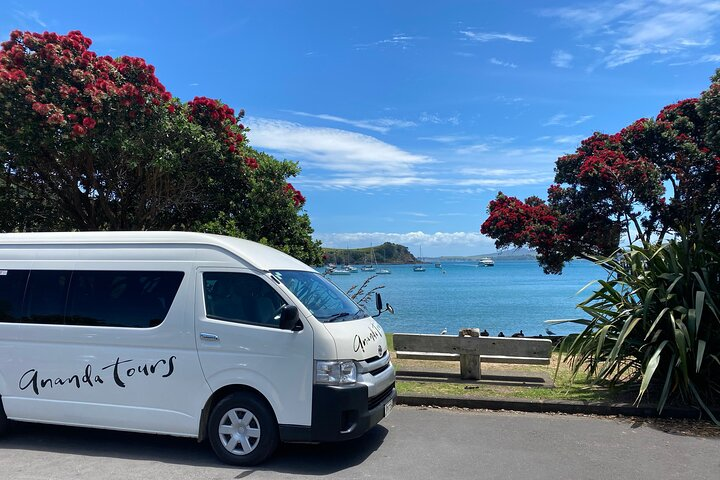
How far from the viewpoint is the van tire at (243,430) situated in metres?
5.01

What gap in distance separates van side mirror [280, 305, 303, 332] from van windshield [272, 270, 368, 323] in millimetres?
290

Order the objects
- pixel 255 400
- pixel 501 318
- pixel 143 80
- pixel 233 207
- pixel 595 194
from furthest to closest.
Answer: pixel 501 318 < pixel 595 194 < pixel 233 207 < pixel 143 80 < pixel 255 400

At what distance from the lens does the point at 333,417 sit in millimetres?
4883

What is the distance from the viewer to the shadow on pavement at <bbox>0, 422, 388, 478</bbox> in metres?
5.11

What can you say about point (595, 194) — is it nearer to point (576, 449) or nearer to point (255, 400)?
point (576, 449)

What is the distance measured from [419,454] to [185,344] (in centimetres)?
262

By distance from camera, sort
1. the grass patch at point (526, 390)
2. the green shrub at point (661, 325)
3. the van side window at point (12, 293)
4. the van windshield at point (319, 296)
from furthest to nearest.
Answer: the grass patch at point (526, 390) → the green shrub at point (661, 325) → the van side window at point (12, 293) → the van windshield at point (319, 296)

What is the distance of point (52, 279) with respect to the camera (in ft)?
19.5

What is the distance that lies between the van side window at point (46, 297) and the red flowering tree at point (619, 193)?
38.8ft

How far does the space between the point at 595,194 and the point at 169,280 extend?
1221 centimetres

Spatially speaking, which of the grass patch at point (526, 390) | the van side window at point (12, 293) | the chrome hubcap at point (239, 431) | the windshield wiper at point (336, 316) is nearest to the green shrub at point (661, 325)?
the grass patch at point (526, 390)

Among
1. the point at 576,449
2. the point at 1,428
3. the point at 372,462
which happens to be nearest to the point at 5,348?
the point at 1,428

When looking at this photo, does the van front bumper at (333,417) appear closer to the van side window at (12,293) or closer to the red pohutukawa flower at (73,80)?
the van side window at (12,293)

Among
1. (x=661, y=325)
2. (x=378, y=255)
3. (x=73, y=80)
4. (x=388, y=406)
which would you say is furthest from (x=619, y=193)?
(x=378, y=255)
